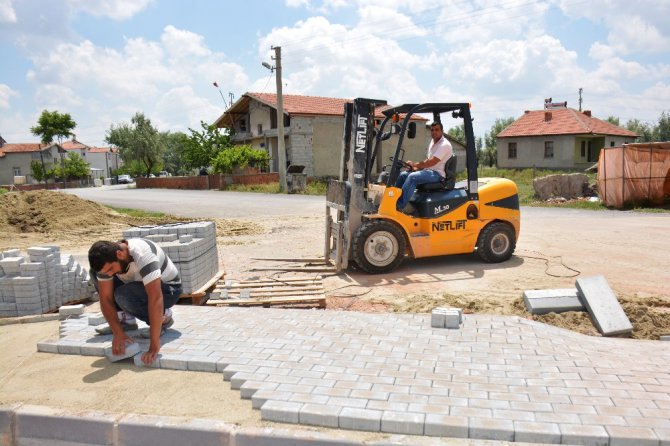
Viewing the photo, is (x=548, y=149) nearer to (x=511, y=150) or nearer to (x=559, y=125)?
(x=559, y=125)

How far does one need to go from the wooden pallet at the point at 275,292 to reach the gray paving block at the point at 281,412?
298 cm

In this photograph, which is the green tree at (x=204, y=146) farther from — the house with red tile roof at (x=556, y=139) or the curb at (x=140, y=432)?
the curb at (x=140, y=432)

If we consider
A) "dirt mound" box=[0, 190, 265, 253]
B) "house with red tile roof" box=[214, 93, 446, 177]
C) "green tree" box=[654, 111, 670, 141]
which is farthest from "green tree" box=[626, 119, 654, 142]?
"dirt mound" box=[0, 190, 265, 253]

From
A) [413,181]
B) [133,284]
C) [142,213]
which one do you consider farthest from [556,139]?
[133,284]

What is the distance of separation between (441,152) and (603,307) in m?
3.54

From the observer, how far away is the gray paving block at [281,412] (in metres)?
3.47

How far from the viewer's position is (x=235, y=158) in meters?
37.6

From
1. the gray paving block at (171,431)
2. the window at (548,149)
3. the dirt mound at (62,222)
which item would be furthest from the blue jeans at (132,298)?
the window at (548,149)

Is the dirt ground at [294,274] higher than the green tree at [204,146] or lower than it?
lower

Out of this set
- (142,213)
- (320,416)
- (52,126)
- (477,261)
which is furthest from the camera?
(52,126)

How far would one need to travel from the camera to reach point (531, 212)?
17.3 metres

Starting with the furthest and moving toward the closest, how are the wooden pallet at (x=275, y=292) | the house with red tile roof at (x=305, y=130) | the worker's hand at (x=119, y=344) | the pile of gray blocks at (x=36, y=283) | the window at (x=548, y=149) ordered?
the window at (x=548, y=149) → the house with red tile roof at (x=305, y=130) → the wooden pallet at (x=275, y=292) → the pile of gray blocks at (x=36, y=283) → the worker's hand at (x=119, y=344)

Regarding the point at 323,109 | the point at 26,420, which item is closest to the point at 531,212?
the point at 26,420

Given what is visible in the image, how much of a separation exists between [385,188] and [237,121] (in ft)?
137
